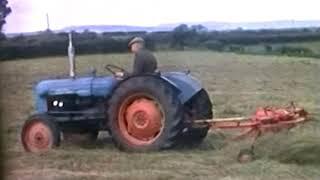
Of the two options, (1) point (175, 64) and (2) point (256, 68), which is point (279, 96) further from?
(1) point (175, 64)

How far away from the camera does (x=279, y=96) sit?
29.3 feet

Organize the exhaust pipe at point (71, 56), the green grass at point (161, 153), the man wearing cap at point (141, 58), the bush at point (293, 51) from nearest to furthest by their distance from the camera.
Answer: the exhaust pipe at point (71, 56)
the green grass at point (161, 153)
the man wearing cap at point (141, 58)
the bush at point (293, 51)

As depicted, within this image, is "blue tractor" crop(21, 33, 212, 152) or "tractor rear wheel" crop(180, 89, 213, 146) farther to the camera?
"tractor rear wheel" crop(180, 89, 213, 146)

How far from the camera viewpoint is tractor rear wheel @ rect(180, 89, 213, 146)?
7.32 metres

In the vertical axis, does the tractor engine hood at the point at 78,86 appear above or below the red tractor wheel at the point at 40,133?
above

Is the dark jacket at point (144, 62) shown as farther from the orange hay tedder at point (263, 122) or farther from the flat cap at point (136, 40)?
the orange hay tedder at point (263, 122)

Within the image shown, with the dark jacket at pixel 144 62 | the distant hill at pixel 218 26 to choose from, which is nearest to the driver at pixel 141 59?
the dark jacket at pixel 144 62

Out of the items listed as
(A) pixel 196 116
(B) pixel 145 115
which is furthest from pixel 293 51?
(B) pixel 145 115

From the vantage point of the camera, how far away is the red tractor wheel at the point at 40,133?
7.45m

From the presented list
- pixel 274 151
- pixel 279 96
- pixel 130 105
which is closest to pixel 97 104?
pixel 130 105

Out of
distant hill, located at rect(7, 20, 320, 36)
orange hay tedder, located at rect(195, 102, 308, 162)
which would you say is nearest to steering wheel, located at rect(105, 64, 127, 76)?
orange hay tedder, located at rect(195, 102, 308, 162)

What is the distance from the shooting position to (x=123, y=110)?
7.25 m

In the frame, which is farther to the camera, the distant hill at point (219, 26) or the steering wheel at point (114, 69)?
the steering wheel at point (114, 69)

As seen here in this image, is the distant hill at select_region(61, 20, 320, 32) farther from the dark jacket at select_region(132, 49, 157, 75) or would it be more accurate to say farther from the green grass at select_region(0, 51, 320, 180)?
the dark jacket at select_region(132, 49, 157, 75)
